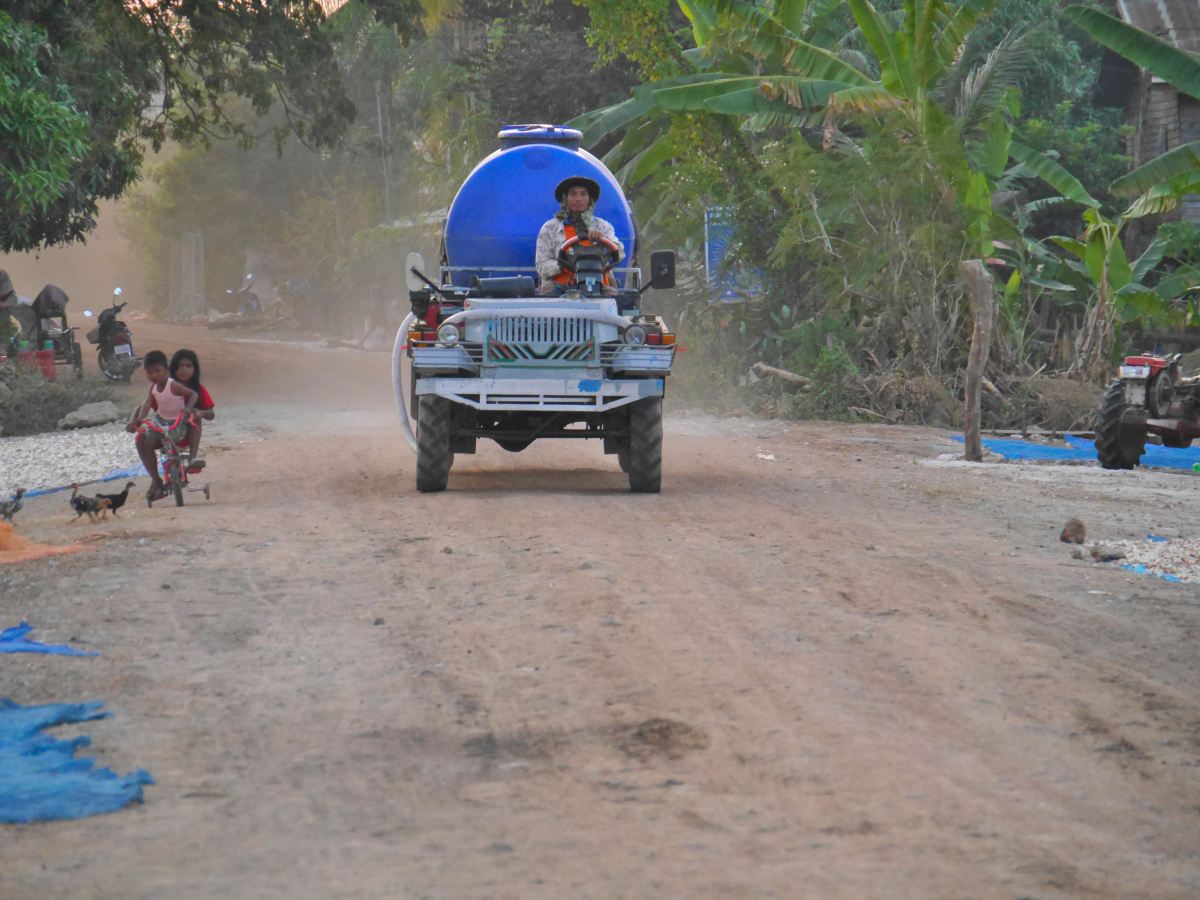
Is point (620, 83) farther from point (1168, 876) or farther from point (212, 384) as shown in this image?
point (1168, 876)

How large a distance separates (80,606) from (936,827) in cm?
462

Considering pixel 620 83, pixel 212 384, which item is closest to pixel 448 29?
pixel 620 83

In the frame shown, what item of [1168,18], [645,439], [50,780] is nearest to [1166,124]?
[1168,18]

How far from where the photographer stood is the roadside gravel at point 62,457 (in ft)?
50.5

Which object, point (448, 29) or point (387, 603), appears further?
point (448, 29)

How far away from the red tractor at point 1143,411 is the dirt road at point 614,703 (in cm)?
411

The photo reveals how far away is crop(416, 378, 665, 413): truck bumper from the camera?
36.5 feet

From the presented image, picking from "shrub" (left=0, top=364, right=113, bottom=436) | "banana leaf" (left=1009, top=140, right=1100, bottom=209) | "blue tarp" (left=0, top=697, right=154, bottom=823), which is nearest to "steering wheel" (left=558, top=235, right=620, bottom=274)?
"blue tarp" (left=0, top=697, right=154, bottom=823)

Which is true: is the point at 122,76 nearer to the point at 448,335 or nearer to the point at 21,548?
the point at 448,335

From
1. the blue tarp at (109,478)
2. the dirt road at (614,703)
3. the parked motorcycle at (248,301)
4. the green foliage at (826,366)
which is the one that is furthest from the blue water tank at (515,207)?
the parked motorcycle at (248,301)

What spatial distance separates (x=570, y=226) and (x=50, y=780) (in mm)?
8083

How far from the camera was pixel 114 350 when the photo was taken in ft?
91.6

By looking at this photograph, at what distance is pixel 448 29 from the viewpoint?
41719 millimetres

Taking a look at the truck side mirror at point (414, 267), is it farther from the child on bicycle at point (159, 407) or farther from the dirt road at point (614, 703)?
the dirt road at point (614, 703)
